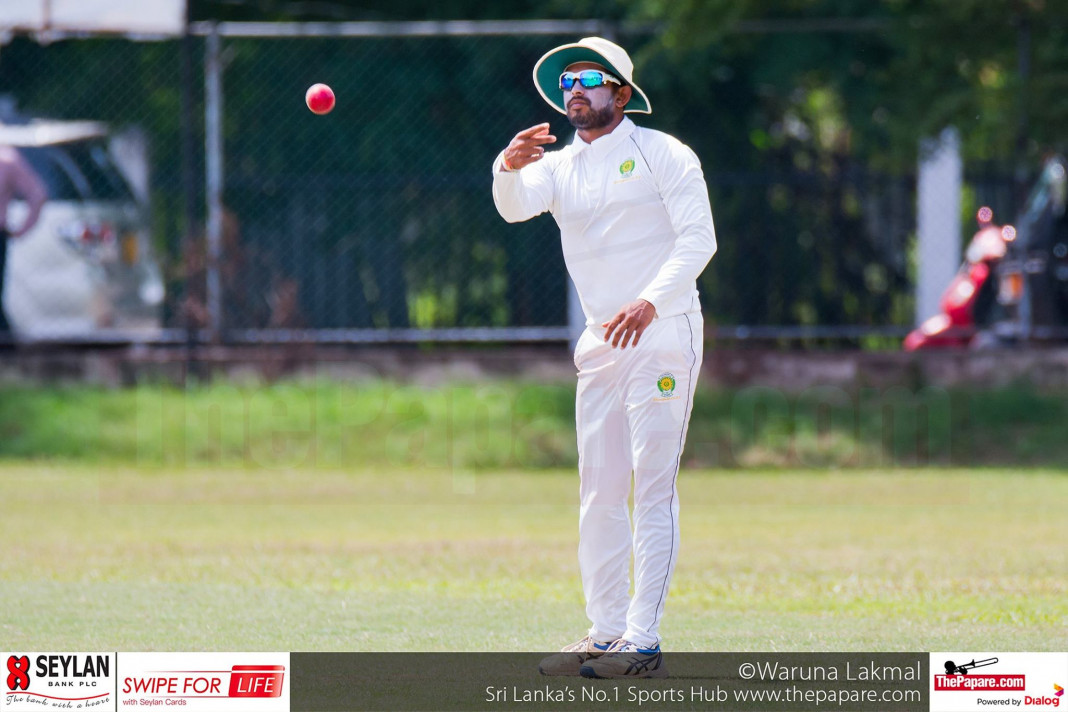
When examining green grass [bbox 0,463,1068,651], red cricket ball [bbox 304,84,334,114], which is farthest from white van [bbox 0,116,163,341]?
red cricket ball [bbox 304,84,334,114]

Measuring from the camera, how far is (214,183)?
15.3 metres

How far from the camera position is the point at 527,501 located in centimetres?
1241

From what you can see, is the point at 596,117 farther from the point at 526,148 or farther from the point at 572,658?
the point at 572,658

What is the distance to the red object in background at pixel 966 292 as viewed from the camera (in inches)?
590

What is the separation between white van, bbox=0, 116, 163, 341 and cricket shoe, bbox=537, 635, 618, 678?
382 inches

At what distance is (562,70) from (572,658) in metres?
2.20

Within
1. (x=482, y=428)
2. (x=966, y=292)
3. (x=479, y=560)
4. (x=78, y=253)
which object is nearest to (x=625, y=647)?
(x=479, y=560)

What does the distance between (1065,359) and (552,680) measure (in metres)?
9.37

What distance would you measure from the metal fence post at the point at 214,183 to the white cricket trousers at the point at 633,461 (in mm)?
8996

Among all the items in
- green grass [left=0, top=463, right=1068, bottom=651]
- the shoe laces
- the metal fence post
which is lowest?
the shoe laces

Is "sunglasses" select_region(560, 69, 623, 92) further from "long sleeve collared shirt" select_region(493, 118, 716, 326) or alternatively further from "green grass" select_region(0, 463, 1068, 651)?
"green grass" select_region(0, 463, 1068, 651)

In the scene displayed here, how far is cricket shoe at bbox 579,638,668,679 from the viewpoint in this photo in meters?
6.14

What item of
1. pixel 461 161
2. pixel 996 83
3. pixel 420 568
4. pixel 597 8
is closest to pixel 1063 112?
pixel 996 83

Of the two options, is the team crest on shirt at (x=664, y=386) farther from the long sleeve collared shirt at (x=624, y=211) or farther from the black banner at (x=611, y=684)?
the black banner at (x=611, y=684)
